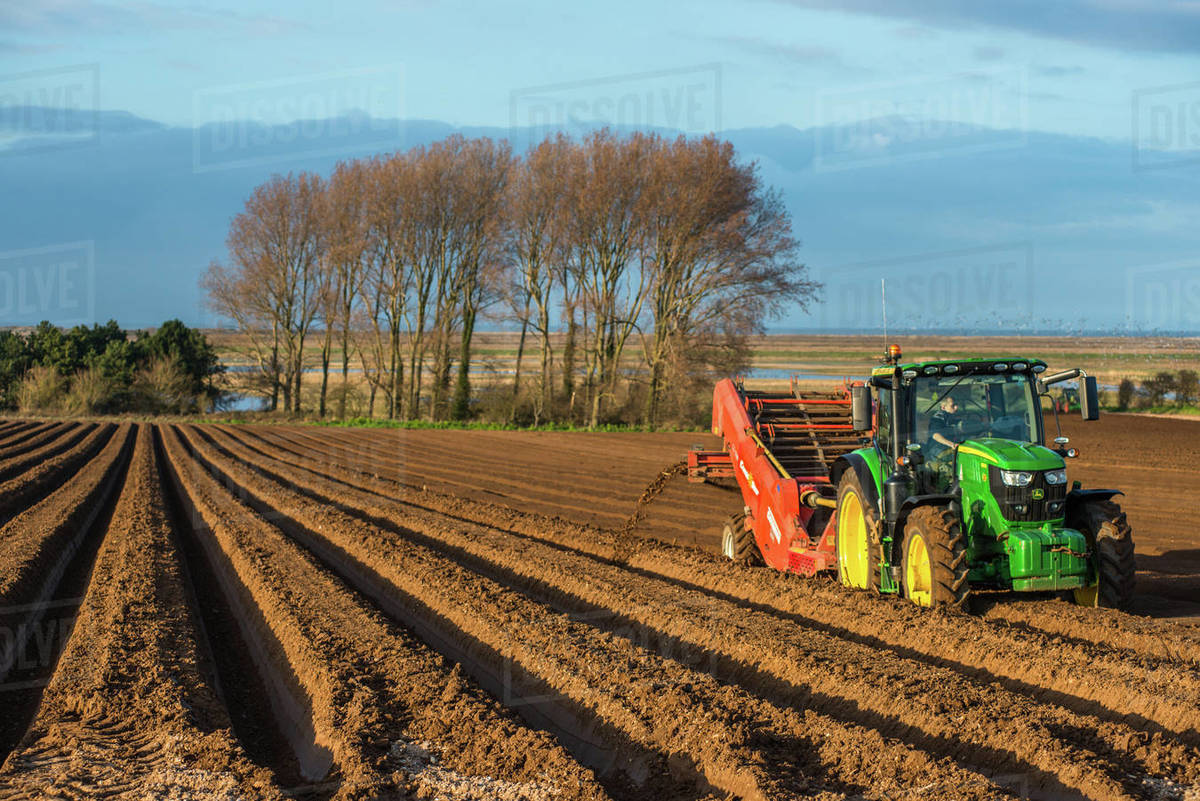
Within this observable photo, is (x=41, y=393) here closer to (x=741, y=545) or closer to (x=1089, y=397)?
(x=741, y=545)

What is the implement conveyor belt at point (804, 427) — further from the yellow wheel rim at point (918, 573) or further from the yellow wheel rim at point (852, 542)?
the yellow wheel rim at point (918, 573)

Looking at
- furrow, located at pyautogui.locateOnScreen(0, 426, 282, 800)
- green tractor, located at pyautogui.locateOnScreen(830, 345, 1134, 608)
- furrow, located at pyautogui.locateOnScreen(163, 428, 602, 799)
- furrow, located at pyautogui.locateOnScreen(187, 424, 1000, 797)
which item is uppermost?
green tractor, located at pyautogui.locateOnScreen(830, 345, 1134, 608)

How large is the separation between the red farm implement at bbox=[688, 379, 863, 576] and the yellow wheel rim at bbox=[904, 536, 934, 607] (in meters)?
1.46

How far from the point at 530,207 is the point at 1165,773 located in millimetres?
37083

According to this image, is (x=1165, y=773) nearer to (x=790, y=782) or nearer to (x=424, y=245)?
(x=790, y=782)

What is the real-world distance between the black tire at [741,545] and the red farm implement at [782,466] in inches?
0.4

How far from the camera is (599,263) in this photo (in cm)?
4009

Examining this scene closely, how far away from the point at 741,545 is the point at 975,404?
142 inches

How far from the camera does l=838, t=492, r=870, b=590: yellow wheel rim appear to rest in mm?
9219

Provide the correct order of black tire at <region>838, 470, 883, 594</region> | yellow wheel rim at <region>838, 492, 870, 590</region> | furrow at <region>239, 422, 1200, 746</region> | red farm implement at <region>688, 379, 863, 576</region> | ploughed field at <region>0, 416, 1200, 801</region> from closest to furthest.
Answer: ploughed field at <region>0, 416, 1200, 801</region> → furrow at <region>239, 422, 1200, 746</region> → black tire at <region>838, 470, 883, 594</region> → yellow wheel rim at <region>838, 492, 870, 590</region> → red farm implement at <region>688, 379, 863, 576</region>

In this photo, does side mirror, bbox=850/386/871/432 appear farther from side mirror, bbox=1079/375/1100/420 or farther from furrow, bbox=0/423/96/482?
furrow, bbox=0/423/96/482

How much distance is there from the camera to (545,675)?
723 centimetres

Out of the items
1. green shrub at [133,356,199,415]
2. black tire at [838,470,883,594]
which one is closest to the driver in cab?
black tire at [838,470,883,594]

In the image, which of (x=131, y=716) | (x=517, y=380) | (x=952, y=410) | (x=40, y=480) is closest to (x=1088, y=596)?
(x=952, y=410)
